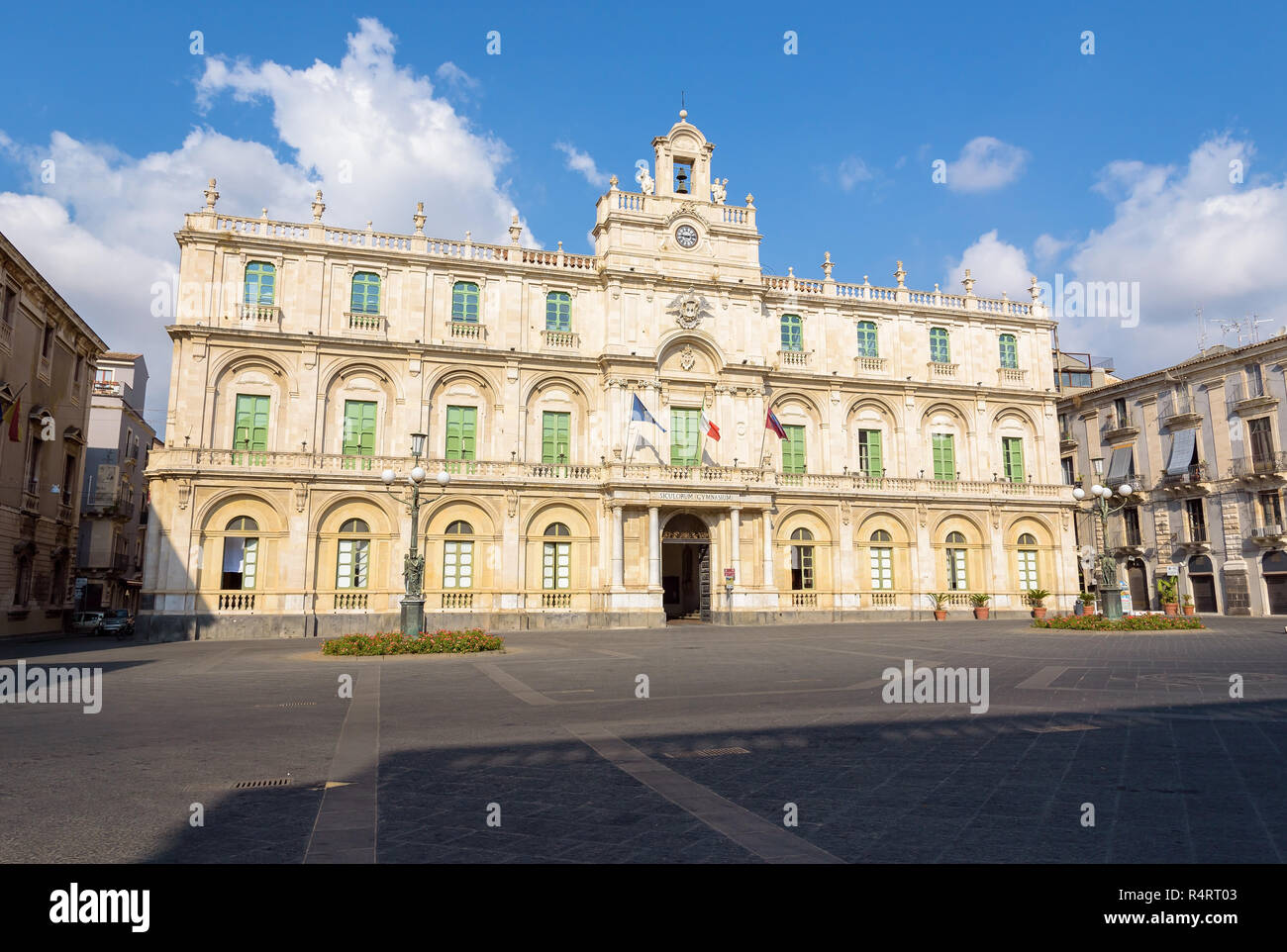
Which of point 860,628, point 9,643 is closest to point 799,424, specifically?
point 860,628

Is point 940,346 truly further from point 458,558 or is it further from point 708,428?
point 458,558

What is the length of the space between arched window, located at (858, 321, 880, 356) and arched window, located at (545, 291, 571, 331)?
1491 centimetres

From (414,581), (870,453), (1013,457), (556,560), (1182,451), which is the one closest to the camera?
(414,581)

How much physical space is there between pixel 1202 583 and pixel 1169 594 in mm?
6597

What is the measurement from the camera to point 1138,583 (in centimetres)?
4794

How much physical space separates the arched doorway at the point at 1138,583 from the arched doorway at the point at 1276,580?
21.2 ft

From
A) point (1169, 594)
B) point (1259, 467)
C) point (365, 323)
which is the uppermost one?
point (365, 323)

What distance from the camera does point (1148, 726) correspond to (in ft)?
31.4

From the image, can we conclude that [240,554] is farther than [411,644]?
Yes

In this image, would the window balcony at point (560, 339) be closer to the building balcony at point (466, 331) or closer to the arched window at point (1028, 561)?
the building balcony at point (466, 331)

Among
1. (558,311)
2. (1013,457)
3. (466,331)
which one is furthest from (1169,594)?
(466,331)

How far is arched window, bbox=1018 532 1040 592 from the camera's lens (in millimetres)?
42281

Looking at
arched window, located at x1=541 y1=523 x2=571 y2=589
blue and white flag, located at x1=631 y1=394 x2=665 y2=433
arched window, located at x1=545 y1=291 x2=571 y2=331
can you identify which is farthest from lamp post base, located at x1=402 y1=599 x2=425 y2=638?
arched window, located at x1=545 y1=291 x2=571 y2=331
